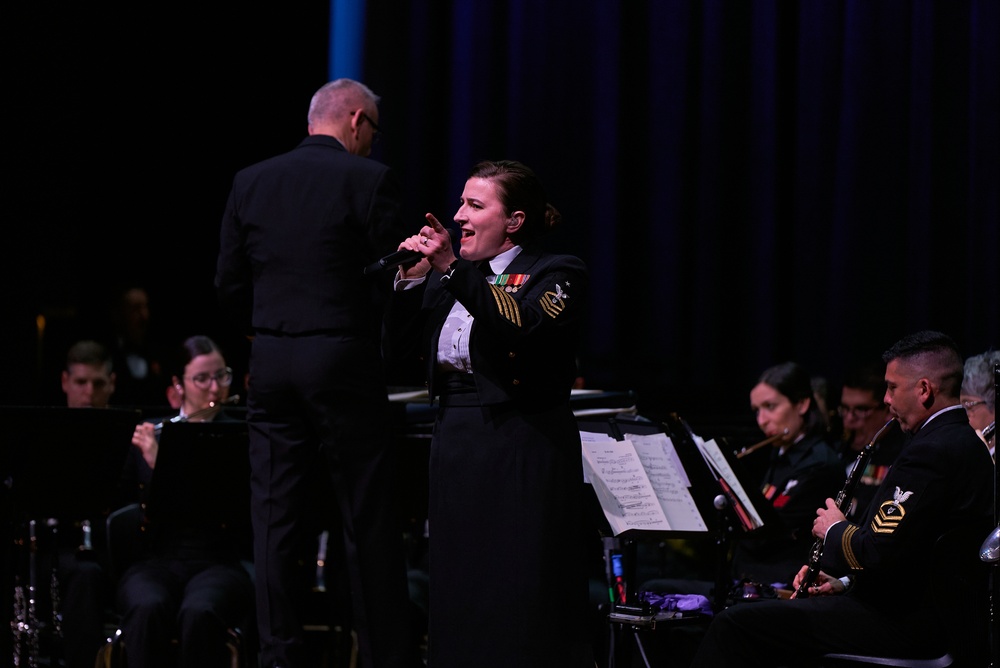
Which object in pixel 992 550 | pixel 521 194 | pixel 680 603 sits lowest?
pixel 680 603

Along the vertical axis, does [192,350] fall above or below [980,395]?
above

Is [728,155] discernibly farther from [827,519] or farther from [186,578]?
[186,578]

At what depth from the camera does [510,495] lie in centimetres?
297

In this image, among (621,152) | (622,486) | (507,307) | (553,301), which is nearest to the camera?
(507,307)

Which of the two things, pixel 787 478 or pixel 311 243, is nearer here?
pixel 311 243

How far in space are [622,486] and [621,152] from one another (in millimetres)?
3640

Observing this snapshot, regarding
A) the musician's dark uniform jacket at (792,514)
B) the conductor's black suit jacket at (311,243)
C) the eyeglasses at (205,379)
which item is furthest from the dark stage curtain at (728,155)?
the conductor's black suit jacket at (311,243)

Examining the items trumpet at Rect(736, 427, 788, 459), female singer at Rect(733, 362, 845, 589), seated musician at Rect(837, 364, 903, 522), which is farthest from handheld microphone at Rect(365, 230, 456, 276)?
seated musician at Rect(837, 364, 903, 522)

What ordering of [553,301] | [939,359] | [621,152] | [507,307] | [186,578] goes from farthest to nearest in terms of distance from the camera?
[621,152] < [186,578] < [939,359] < [553,301] < [507,307]

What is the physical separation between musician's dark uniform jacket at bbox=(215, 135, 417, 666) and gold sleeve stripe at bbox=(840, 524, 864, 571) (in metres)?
1.23

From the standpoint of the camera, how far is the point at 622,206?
696cm

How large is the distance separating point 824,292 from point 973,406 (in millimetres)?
2230

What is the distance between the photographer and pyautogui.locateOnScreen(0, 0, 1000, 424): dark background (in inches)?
258

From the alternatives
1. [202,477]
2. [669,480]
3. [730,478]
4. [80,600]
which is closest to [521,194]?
[669,480]
